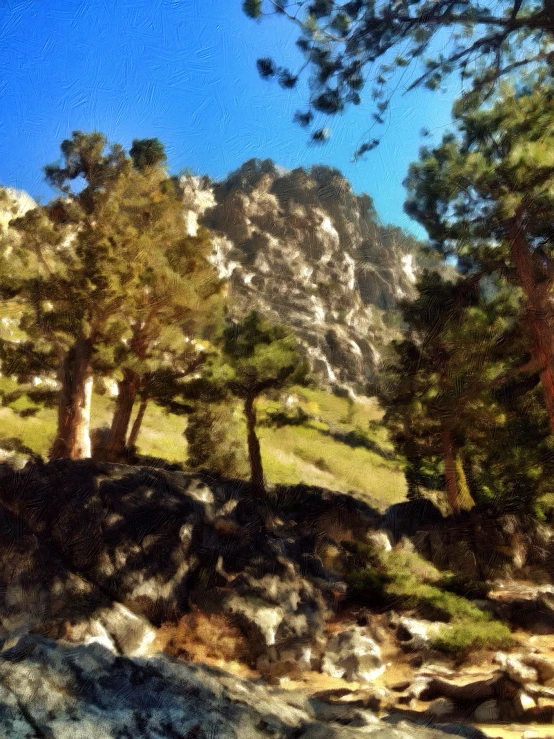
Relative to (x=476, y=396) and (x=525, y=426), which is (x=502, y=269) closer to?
(x=476, y=396)

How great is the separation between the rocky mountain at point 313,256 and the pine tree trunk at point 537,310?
1.38m

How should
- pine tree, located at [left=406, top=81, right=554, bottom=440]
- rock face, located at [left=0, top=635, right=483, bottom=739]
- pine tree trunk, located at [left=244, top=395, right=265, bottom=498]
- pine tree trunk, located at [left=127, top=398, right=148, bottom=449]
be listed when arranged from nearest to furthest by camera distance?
rock face, located at [left=0, top=635, right=483, bottom=739] → pine tree, located at [left=406, top=81, right=554, bottom=440] → pine tree trunk, located at [left=127, top=398, right=148, bottom=449] → pine tree trunk, located at [left=244, top=395, right=265, bottom=498]

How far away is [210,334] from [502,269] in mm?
6476

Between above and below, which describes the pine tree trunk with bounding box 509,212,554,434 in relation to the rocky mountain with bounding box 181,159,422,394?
below

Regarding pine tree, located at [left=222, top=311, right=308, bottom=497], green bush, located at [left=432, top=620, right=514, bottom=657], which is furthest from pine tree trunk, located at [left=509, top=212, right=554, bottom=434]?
pine tree, located at [left=222, top=311, right=308, bottom=497]

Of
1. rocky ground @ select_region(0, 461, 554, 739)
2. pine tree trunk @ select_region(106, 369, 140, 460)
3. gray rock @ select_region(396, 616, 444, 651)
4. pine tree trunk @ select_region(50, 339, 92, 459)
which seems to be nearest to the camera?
rocky ground @ select_region(0, 461, 554, 739)

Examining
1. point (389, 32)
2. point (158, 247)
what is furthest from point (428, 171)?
point (158, 247)

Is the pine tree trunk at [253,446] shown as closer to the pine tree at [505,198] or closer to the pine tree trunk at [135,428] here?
the pine tree trunk at [135,428]

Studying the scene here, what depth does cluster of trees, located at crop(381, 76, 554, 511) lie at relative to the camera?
6.19 meters

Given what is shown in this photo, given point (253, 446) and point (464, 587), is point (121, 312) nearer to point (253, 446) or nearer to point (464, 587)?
point (253, 446)

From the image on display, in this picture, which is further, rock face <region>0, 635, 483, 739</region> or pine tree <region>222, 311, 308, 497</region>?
pine tree <region>222, 311, 308, 497</region>

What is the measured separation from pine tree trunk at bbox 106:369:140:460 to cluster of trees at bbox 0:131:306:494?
0.08ft

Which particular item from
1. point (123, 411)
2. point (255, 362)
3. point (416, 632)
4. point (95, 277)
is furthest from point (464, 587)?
point (95, 277)

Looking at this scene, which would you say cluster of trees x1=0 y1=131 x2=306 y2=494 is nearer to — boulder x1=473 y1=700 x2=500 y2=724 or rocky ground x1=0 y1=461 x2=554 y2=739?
A: rocky ground x1=0 y1=461 x2=554 y2=739
